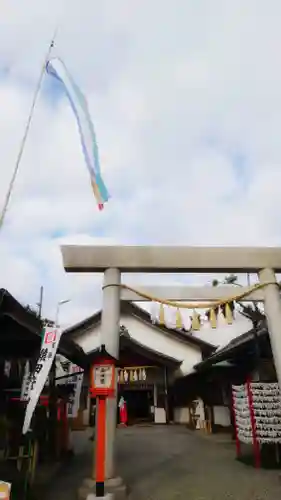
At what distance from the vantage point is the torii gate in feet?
27.8

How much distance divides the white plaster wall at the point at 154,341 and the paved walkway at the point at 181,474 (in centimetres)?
1210

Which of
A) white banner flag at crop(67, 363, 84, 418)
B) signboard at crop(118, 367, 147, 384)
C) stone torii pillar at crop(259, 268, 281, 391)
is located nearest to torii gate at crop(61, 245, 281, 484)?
stone torii pillar at crop(259, 268, 281, 391)

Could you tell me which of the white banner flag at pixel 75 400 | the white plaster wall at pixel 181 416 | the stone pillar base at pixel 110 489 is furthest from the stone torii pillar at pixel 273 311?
the white plaster wall at pixel 181 416

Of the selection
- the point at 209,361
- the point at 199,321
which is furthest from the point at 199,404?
the point at 199,321

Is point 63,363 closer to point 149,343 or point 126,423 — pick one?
point 126,423

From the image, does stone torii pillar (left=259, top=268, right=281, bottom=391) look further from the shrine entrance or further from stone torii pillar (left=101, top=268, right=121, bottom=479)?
the shrine entrance

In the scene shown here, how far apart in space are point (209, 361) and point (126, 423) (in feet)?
25.7

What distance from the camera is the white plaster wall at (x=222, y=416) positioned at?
61.1 ft

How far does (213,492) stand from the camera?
7.28 meters

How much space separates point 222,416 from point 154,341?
950 centimetres

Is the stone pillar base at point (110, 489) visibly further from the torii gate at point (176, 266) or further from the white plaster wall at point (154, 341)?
the white plaster wall at point (154, 341)

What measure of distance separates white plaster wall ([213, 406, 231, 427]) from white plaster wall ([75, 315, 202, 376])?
6.76 meters

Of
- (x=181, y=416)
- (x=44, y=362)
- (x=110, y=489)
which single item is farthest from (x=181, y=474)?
(x=181, y=416)

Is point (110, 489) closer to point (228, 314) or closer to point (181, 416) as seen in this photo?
point (228, 314)
